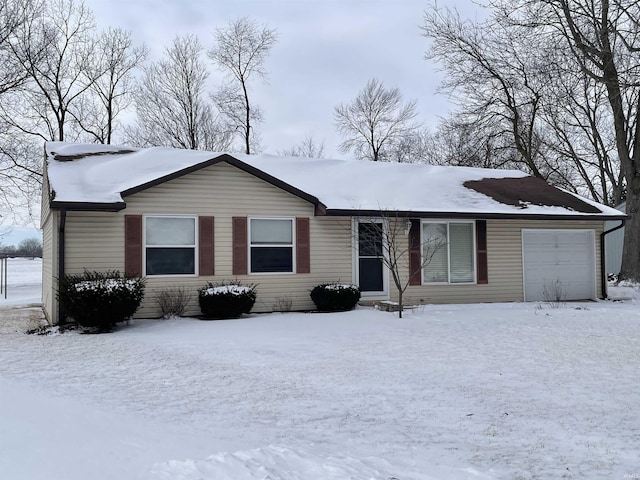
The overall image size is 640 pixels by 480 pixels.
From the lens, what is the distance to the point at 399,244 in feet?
43.0

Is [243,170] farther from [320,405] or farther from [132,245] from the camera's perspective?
[320,405]

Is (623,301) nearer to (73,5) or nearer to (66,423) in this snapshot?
(66,423)

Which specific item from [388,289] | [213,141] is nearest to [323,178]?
[388,289]

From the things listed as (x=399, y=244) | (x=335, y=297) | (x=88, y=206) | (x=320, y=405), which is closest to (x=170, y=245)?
(x=88, y=206)

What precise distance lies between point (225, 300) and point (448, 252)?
623 centimetres

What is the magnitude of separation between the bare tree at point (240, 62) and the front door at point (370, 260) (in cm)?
2073

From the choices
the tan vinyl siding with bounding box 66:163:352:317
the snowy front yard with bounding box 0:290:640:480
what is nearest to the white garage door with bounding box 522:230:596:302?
the snowy front yard with bounding box 0:290:640:480

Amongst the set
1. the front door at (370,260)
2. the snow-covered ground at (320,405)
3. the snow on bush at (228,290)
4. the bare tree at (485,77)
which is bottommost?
the snow-covered ground at (320,405)

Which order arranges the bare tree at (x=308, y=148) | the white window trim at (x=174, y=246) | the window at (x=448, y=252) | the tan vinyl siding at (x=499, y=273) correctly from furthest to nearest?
the bare tree at (x=308, y=148) < the tan vinyl siding at (x=499, y=273) < the window at (x=448, y=252) < the white window trim at (x=174, y=246)

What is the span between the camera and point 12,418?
13.4 feet

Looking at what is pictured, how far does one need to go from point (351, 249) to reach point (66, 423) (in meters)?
9.33

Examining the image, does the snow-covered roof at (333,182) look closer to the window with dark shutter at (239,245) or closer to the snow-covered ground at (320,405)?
the window with dark shutter at (239,245)

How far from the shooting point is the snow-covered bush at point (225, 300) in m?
10.9

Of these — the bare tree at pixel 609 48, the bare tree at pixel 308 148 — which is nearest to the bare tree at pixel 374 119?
the bare tree at pixel 308 148
